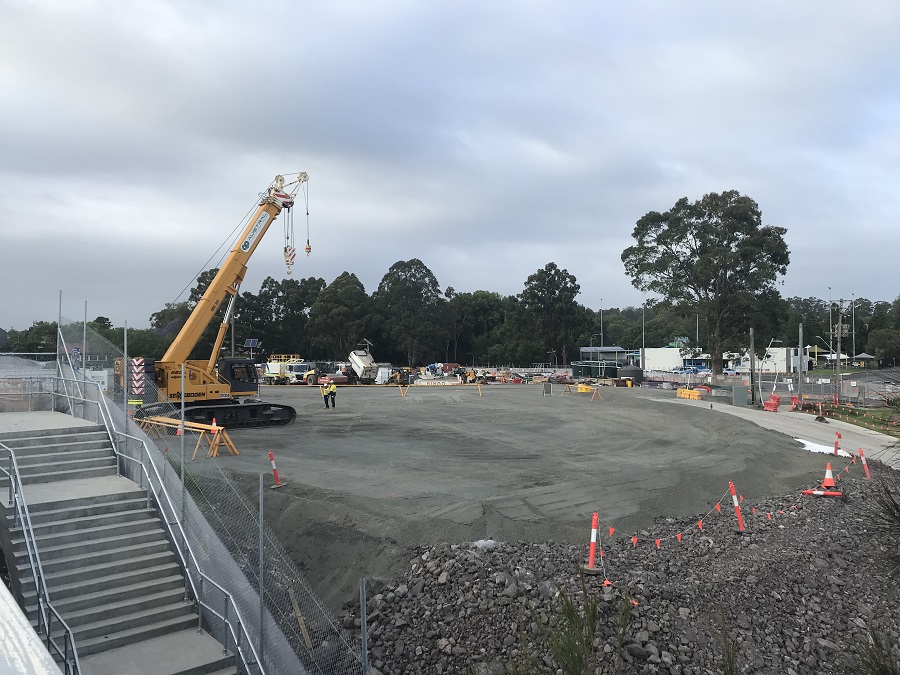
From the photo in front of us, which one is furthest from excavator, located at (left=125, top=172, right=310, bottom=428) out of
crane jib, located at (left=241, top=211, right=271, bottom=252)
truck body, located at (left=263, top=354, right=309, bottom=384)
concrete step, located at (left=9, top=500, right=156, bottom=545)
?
truck body, located at (left=263, top=354, right=309, bottom=384)

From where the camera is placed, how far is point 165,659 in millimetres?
8094

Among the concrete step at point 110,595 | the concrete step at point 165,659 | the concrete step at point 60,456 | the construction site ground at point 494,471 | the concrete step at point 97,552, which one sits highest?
the concrete step at point 60,456

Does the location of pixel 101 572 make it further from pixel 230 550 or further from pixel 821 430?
pixel 821 430

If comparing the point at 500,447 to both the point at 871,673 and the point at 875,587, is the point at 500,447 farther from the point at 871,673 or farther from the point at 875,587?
the point at 871,673

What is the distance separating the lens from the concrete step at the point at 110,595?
8406 mm

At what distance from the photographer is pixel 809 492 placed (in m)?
14.8

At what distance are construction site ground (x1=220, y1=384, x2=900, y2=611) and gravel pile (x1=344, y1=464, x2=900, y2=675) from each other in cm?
97

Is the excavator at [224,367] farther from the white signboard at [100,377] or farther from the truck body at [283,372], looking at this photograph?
the truck body at [283,372]

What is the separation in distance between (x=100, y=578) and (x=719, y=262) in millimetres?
52577

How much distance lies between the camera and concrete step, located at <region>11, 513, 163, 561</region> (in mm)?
9141

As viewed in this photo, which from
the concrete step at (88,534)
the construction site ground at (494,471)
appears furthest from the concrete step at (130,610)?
the construction site ground at (494,471)

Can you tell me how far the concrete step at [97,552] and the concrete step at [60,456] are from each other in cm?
267

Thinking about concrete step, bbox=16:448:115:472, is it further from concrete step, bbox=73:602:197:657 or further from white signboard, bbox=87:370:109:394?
concrete step, bbox=73:602:197:657

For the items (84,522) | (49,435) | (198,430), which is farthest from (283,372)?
(84,522)
